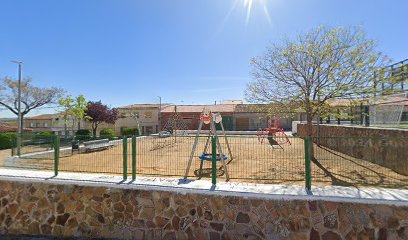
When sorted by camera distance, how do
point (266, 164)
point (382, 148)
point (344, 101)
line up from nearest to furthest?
point (382, 148) → point (266, 164) → point (344, 101)

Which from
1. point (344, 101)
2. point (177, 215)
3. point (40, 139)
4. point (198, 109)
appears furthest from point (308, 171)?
point (198, 109)

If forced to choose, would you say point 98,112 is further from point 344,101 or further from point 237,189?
point 237,189

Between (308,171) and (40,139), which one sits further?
(40,139)

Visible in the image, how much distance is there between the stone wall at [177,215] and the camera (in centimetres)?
445

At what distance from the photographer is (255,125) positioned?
36.2m

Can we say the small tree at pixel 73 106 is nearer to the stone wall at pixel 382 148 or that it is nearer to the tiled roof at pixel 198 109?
the tiled roof at pixel 198 109

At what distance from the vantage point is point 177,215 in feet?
16.7

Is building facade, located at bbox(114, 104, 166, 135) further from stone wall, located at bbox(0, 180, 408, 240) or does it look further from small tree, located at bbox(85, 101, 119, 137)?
stone wall, located at bbox(0, 180, 408, 240)

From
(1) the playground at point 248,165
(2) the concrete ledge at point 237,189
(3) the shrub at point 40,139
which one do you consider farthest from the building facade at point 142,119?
(2) the concrete ledge at point 237,189

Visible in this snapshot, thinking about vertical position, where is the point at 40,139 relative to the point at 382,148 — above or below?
above

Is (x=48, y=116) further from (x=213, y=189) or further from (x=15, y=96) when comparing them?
(x=213, y=189)

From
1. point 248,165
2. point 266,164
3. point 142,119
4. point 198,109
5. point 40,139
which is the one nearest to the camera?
point 40,139

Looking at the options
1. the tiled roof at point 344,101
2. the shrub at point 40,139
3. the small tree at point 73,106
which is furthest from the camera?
the small tree at point 73,106

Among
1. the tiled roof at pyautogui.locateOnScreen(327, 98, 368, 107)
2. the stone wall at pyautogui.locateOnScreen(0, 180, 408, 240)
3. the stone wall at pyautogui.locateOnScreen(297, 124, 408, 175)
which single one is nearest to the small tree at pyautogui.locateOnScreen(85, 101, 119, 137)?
the stone wall at pyautogui.locateOnScreen(0, 180, 408, 240)
